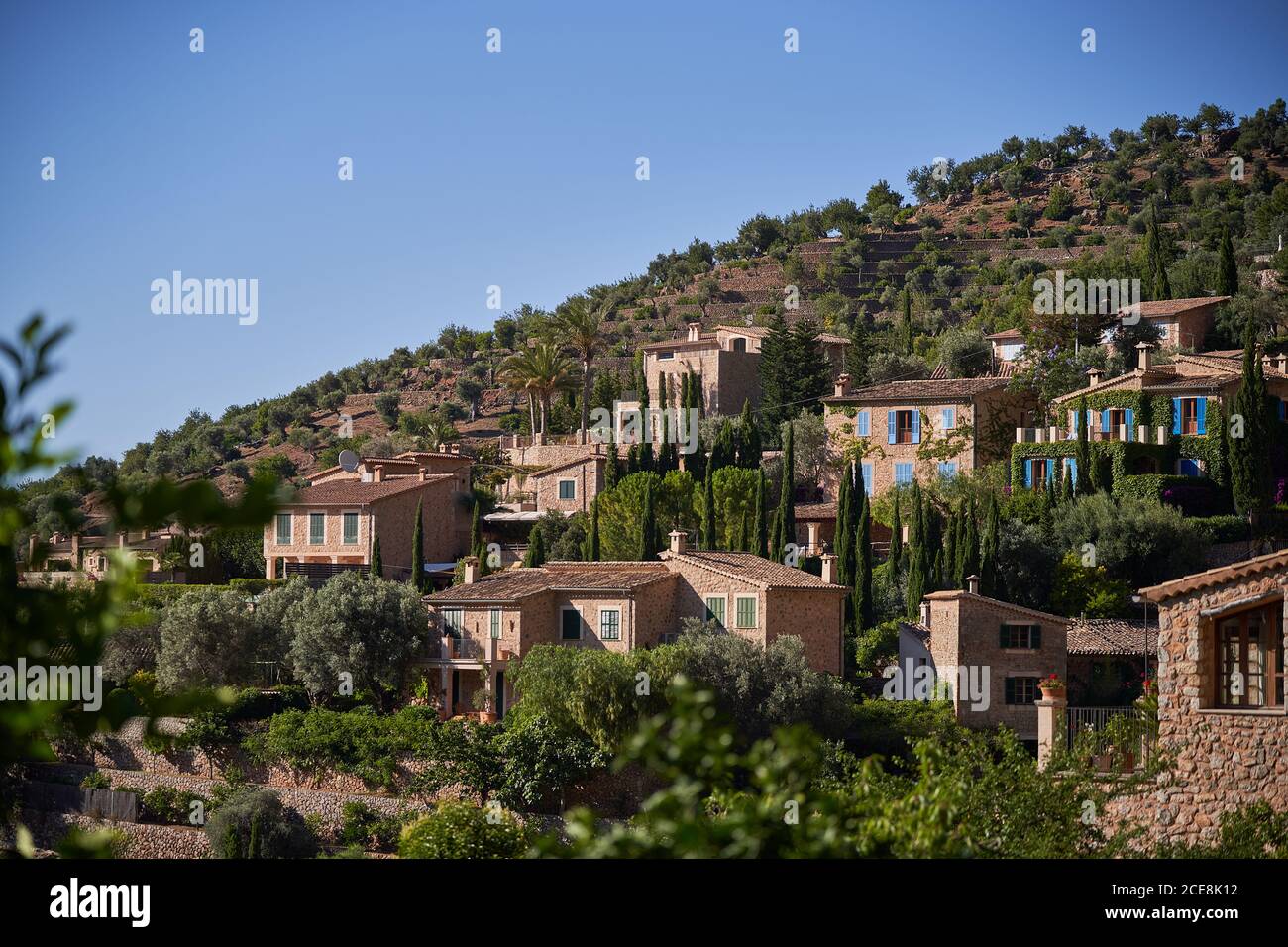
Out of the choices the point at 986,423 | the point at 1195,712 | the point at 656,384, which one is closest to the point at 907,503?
the point at 986,423

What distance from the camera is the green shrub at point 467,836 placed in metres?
27.5

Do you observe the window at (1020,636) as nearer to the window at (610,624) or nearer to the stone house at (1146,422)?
the window at (610,624)

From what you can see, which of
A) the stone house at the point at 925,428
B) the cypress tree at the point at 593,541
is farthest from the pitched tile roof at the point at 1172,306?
the cypress tree at the point at 593,541

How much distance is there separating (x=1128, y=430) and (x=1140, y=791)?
2965 cm

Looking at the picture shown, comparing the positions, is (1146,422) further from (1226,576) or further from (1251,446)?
(1226,576)

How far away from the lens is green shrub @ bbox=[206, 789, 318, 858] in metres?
33.9

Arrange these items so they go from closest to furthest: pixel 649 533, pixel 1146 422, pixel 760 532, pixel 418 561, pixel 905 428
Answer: pixel 760 532, pixel 649 533, pixel 418 561, pixel 1146 422, pixel 905 428

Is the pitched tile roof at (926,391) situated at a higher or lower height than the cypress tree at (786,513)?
higher

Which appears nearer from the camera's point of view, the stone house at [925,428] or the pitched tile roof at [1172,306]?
the stone house at [925,428]

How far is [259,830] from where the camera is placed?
34375 millimetres

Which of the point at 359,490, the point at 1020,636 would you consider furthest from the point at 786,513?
the point at 359,490

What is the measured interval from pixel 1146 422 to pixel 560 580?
61.7ft

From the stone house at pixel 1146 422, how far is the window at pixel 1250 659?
27315 millimetres
